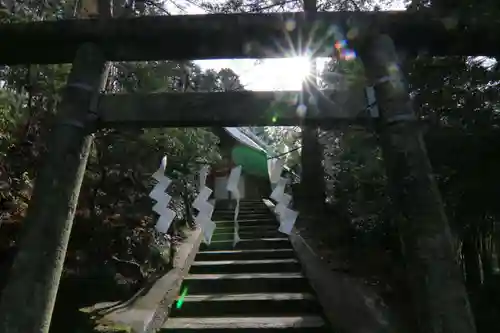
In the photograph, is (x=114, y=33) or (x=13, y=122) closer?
(x=114, y=33)

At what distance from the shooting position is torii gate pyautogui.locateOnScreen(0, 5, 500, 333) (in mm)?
2166

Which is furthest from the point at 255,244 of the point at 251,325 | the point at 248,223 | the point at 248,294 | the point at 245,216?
the point at 245,216

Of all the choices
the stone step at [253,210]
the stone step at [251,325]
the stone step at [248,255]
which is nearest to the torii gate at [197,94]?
the stone step at [251,325]

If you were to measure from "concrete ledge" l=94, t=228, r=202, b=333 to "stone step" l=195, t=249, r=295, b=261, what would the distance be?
63 centimetres

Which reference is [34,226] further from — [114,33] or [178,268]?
[178,268]

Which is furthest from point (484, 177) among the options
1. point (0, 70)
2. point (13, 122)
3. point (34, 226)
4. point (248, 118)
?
point (0, 70)

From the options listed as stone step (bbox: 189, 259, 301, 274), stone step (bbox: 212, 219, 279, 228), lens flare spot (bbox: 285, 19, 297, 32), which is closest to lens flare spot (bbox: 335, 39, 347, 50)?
lens flare spot (bbox: 285, 19, 297, 32)

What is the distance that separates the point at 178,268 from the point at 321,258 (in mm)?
1762

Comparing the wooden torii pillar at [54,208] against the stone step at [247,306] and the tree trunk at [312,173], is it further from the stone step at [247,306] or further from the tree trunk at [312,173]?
the tree trunk at [312,173]

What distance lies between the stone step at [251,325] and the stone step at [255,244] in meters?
2.39

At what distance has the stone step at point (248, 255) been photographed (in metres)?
6.00

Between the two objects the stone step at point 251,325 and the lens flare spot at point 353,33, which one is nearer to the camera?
the lens flare spot at point 353,33

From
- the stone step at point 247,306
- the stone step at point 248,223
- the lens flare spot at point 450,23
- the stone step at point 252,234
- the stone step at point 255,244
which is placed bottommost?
the stone step at point 247,306

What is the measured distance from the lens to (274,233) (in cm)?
747
